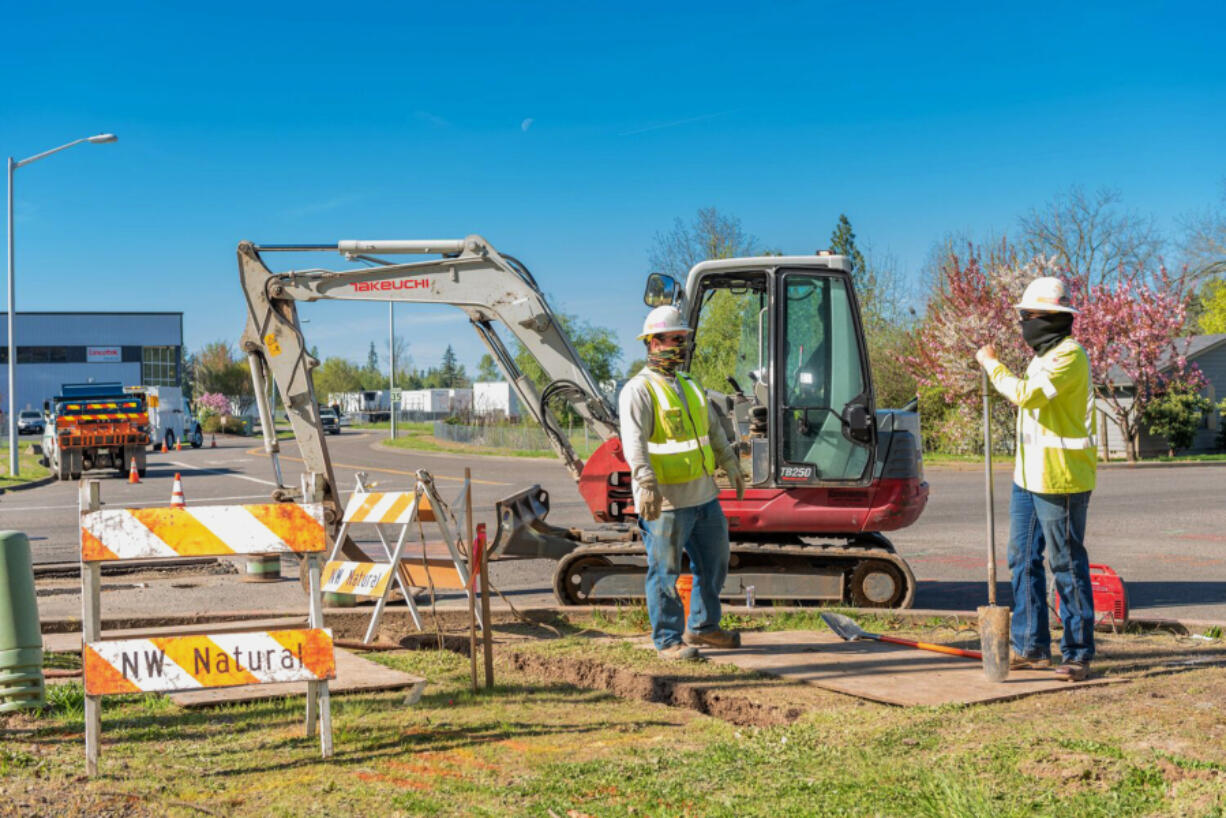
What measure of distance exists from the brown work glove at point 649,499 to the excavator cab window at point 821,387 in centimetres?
308

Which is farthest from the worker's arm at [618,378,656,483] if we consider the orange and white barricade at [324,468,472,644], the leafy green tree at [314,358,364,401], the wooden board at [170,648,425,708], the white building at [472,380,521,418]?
the leafy green tree at [314,358,364,401]

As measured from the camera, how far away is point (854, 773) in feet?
15.0

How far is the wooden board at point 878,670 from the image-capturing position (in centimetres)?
588

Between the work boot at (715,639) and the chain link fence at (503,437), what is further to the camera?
the chain link fence at (503,437)

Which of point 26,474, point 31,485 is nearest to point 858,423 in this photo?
point 31,485

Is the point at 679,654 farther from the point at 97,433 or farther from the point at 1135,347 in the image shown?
the point at 1135,347

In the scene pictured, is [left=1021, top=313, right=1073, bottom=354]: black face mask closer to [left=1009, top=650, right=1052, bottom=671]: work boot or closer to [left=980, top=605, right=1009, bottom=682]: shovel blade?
[left=980, top=605, right=1009, bottom=682]: shovel blade

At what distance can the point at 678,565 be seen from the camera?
7.16 metres

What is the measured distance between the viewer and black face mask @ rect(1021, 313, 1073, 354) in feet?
20.9

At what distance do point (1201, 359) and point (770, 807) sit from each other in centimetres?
4131

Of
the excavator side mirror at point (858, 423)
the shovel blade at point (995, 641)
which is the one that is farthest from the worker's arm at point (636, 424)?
the excavator side mirror at point (858, 423)

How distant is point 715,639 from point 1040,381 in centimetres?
253

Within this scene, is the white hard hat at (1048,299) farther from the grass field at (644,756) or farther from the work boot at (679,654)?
the work boot at (679,654)

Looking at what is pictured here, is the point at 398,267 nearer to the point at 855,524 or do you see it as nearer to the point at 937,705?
the point at 855,524
